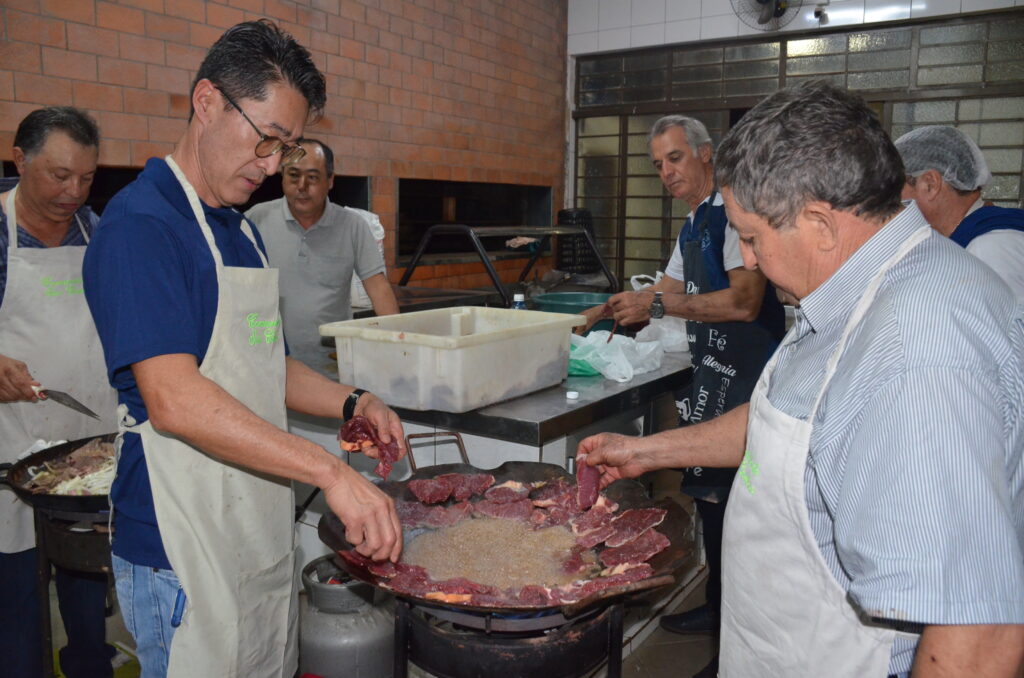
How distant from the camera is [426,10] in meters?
6.32

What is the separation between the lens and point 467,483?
2.38 meters

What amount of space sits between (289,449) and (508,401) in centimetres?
136

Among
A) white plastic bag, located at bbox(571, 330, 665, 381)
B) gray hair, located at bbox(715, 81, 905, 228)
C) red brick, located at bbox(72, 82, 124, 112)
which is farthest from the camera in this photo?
red brick, located at bbox(72, 82, 124, 112)

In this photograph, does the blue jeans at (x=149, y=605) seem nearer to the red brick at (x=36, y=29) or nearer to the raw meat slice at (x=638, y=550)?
the raw meat slice at (x=638, y=550)

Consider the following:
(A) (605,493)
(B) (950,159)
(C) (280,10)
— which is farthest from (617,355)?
(C) (280,10)

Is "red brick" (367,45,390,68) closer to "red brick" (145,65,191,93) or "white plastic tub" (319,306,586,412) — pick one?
"red brick" (145,65,191,93)

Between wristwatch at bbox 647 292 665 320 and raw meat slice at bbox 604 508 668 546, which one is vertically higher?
wristwatch at bbox 647 292 665 320

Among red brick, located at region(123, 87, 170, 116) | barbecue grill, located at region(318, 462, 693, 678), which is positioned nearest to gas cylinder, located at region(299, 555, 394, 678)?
barbecue grill, located at region(318, 462, 693, 678)

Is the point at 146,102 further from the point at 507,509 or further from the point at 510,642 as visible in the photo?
the point at 510,642

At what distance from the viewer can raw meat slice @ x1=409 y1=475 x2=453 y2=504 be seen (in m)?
2.29

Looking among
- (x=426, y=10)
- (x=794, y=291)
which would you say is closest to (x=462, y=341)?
(x=794, y=291)

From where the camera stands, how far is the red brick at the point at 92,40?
399 centimetres

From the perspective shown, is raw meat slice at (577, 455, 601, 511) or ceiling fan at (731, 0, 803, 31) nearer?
raw meat slice at (577, 455, 601, 511)

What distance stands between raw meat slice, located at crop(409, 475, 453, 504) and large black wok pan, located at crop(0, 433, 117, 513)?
0.93 m
